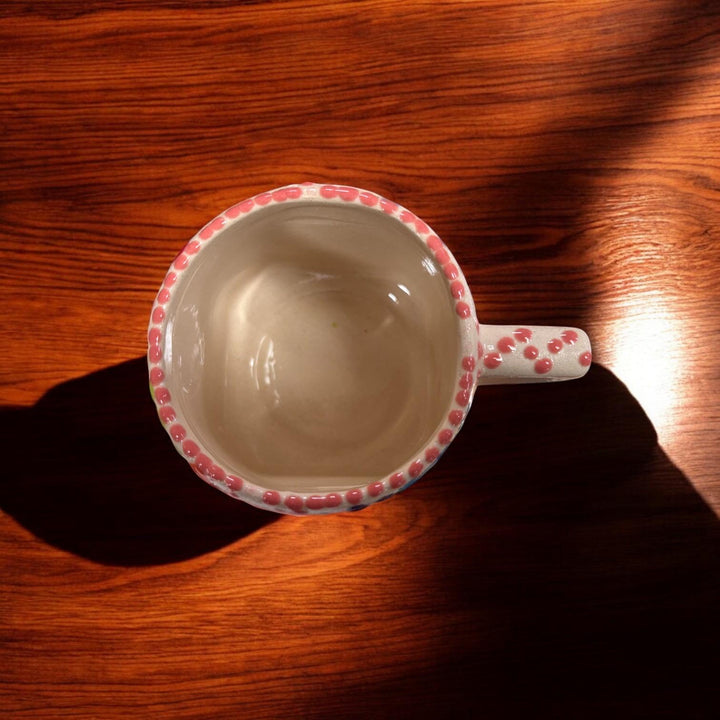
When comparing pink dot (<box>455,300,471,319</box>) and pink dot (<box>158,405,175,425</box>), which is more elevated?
pink dot (<box>455,300,471,319</box>)

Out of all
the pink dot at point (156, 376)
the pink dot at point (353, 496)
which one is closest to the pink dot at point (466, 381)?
the pink dot at point (353, 496)

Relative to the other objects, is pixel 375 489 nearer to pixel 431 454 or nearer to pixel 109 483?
pixel 431 454

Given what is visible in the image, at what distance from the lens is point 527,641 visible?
1.94 feet

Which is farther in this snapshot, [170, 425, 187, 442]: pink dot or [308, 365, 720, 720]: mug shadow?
[308, 365, 720, 720]: mug shadow

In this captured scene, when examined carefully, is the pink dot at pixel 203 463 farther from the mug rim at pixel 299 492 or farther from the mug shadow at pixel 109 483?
the mug shadow at pixel 109 483

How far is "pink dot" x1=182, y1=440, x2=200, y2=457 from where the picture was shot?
1.44 feet

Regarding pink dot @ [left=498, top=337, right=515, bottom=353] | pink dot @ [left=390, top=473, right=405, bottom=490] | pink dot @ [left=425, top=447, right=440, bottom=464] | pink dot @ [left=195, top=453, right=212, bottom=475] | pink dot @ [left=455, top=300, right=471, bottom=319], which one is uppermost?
pink dot @ [left=455, top=300, right=471, bottom=319]

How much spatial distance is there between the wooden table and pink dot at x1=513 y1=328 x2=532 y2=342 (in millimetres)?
145

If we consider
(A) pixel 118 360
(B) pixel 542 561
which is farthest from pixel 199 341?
(B) pixel 542 561

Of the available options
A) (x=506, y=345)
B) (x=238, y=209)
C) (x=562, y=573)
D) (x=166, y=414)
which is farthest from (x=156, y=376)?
(x=562, y=573)

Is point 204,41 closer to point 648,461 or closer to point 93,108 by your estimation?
point 93,108

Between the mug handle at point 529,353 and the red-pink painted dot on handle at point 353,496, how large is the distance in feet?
0.40

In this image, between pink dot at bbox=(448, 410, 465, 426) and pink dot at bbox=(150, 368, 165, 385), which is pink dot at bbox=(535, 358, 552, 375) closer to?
pink dot at bbox=(448, 410, 465, 426)

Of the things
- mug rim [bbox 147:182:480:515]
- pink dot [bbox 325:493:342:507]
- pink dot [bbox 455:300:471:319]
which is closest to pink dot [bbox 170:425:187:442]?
mug rim [bbox 147:182:480:515]
